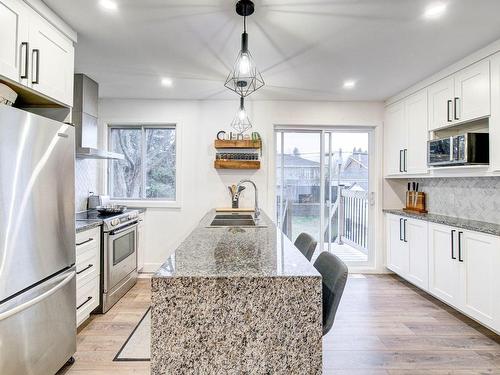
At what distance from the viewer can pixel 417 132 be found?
3607 mm

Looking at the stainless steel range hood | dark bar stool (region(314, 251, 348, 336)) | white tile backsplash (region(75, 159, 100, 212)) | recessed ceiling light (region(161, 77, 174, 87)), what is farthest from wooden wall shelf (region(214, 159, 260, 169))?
dark bar stool (region(314, 251, 348, 336))

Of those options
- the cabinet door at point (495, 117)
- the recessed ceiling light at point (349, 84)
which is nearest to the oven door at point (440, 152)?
the cabinet door at point (495, 117)

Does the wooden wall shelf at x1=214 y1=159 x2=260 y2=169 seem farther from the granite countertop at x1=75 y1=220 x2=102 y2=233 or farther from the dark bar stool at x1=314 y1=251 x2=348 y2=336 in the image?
the dark bar stool at x1=314 y1=251 x2=348 y2=336

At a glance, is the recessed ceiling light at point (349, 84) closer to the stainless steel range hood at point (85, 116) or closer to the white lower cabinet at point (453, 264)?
the white lower cabinet at point (453, 264)

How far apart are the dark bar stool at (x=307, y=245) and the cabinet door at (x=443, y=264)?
67.4 inches

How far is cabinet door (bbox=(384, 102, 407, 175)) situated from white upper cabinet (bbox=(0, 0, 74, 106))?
372cm

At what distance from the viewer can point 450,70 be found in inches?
119

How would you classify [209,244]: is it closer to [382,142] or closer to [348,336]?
[348,336]

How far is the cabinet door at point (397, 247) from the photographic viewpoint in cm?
378

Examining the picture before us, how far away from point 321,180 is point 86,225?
3099 mm

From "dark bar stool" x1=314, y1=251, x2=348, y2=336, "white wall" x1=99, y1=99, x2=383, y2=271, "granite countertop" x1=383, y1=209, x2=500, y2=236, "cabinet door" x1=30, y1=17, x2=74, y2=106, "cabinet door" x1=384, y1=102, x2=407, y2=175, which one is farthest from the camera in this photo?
"white wall" x1=99, y1=99, x2=383, y2=271

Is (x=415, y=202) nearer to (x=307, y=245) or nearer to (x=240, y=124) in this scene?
(x=240, y=124)

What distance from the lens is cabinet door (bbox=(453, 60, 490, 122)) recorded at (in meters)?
2.61

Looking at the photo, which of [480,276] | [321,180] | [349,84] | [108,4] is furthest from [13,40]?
[480,276]
